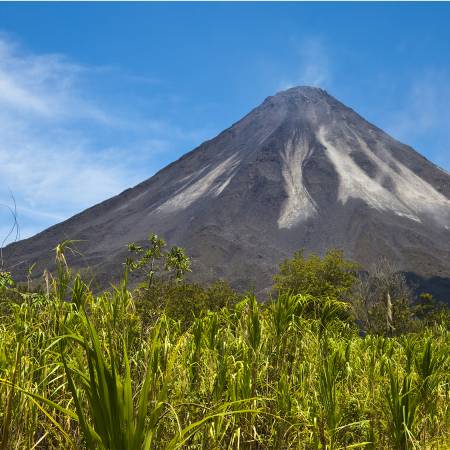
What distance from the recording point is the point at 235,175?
615 ft

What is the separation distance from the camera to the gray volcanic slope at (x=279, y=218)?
13525 cm

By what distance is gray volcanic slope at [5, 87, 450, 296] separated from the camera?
13525cm

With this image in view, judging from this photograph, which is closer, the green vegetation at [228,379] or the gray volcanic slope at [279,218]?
the green vegetation at [228,379]

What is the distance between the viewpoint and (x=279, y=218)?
541 ft

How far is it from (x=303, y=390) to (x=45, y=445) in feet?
8.73

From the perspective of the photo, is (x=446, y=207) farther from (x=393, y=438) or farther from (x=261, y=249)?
(x=393, y=438)

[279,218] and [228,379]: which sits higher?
[279,218]

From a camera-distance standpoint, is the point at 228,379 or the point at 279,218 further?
the point at 279,218

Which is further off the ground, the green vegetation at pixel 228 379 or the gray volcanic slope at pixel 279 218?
the gray volcanic slope at pixel 279 218

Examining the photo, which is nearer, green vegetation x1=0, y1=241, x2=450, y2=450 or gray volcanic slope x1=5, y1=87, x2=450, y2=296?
green vegetation x1=0, y1=241, x2=450, y2=450

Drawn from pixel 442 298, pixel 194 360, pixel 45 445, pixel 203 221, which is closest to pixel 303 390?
pixel 194 360

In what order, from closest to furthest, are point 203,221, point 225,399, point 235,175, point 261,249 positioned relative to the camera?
point 225,399 → point 261,249 → point 203,221 → point 235,175

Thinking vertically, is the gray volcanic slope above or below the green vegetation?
above

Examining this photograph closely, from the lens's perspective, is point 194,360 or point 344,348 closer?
point 194,360
